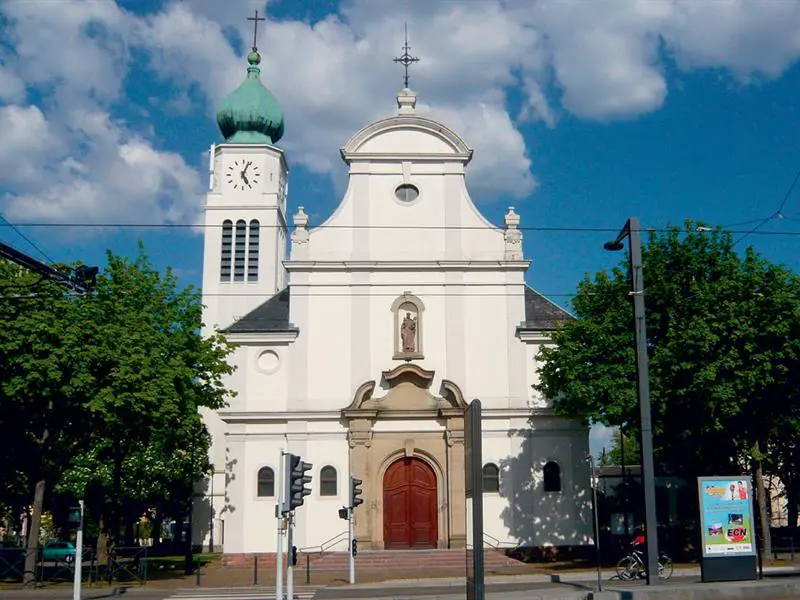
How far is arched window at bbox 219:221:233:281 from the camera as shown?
55000 mm

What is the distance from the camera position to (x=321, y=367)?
3484 cm

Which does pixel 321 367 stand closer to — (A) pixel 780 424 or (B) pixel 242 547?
(B) pixel 242 547

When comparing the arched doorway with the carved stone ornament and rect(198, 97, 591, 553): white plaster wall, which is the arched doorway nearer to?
rect(198, 97, 591, 553): white plaster wall

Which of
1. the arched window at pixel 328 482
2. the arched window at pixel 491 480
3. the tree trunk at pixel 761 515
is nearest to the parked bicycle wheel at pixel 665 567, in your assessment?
the tree trunk at pixel 761 515

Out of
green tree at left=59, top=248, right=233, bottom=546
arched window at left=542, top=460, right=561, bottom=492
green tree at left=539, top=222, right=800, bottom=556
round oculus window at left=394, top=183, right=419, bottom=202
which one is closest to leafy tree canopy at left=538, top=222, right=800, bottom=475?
green tree at left=539, top=222, right=800, bottom=556

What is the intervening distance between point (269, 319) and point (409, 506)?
29.7 ft

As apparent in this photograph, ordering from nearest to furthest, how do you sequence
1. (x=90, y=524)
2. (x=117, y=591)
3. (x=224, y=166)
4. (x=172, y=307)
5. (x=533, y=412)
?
(x=117, y=591), (x=172, y=307), (x=533, y=412), (x=90, y=524), (x=224, y=166)

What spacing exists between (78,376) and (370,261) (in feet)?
39.3

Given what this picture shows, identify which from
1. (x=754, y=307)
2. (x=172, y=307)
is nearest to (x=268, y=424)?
(x=172, y=307)

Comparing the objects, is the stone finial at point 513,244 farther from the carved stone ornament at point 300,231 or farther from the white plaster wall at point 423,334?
the carved stone ornament at point 300,231

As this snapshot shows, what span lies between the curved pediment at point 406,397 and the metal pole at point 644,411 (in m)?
12.3

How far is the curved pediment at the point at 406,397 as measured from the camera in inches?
1330

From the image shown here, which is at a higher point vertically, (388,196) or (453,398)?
(388,196)

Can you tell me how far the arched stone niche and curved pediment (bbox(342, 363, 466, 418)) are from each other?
0.76 metres
